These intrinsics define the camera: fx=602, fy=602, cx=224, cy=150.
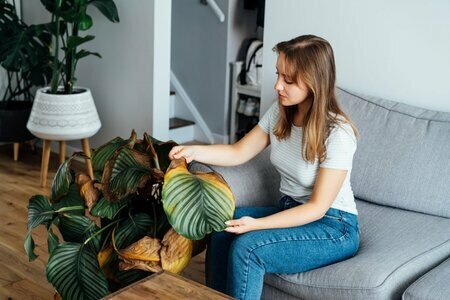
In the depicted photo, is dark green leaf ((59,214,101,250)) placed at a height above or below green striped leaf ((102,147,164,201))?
below

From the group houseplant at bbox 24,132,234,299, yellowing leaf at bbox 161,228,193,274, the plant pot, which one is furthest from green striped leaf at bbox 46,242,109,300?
the plant pot

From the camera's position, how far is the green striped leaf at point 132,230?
1909 mm

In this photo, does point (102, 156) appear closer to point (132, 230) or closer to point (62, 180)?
point (62, 180)

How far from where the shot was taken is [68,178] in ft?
6.66

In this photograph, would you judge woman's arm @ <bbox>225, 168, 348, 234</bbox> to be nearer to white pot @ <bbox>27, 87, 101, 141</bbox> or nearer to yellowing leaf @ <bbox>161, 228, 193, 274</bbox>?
yellowing leaf @ <bbox>161, 228, 193, 274</bbox>

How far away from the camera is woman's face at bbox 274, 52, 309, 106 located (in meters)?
1.85

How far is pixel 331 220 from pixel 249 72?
8.41 ft

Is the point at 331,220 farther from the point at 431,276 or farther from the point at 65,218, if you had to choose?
the point at 65,218

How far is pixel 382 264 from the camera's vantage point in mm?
1777

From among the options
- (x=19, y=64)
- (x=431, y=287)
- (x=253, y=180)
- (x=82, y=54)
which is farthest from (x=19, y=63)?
(x=431, y=287)

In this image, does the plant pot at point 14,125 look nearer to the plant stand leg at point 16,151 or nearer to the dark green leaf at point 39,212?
the plant stand leg at point 16,151

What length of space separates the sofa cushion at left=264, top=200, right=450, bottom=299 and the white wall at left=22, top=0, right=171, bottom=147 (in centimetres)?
176

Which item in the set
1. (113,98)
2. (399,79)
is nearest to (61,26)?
(113,98)

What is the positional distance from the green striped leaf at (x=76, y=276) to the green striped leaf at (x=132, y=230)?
11 cm
